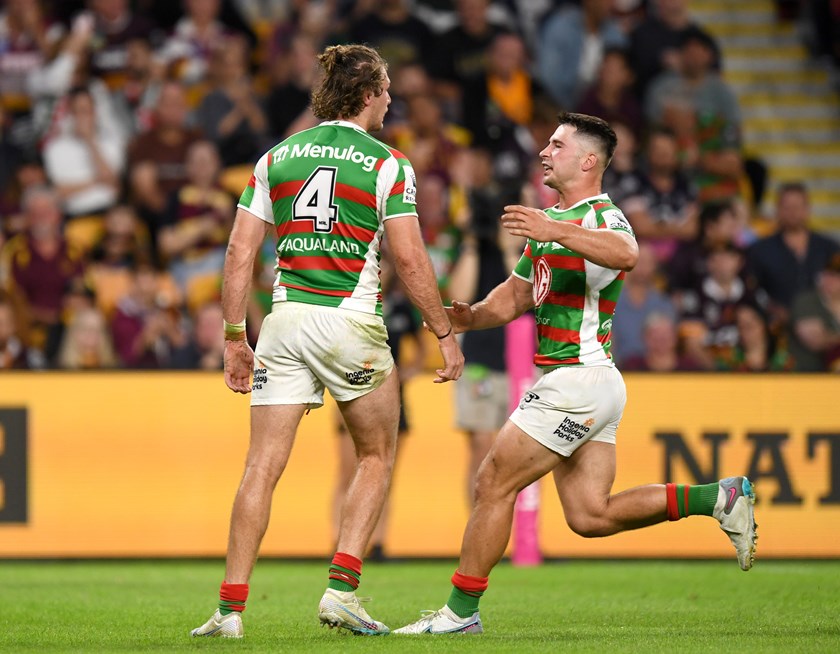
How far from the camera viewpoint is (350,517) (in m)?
6.37

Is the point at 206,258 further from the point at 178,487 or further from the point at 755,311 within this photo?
the point at 755,311

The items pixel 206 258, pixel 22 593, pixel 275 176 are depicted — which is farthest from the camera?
pixel 206 258

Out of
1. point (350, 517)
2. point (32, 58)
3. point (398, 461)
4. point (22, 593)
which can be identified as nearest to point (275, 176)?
point (350, 517)

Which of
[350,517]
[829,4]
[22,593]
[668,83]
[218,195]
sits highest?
[829,4]

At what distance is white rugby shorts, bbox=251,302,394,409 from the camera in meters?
6.24

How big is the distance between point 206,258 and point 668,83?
218 inches

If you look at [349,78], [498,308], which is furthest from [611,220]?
[349,78]

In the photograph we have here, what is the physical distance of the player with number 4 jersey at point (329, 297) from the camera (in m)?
6.22

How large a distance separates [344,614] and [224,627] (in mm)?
506

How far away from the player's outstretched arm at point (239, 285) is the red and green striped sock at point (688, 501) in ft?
6.39

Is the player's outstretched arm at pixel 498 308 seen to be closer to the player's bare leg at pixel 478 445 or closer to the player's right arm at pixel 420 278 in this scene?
the player's right arm at pixel 420 278

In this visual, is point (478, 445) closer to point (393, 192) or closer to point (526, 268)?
point (526, 268)

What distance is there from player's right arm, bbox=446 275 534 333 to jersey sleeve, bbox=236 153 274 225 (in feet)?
3.50

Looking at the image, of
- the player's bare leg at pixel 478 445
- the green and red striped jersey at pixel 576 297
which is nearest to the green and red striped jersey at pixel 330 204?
the green and red striped jersey at pixel 576 297
